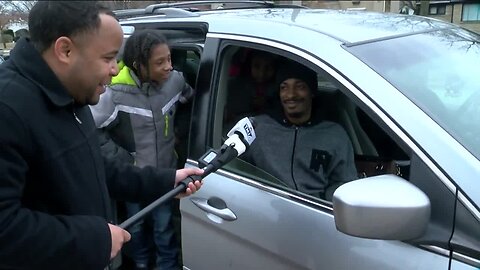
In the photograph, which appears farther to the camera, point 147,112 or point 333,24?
point 147,112

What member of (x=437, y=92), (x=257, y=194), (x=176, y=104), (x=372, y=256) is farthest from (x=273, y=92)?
(x=372, y=256)

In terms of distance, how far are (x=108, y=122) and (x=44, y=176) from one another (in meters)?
1.36

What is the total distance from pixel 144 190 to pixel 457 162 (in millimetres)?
1008

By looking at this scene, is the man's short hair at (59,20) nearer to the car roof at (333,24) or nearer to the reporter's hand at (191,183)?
the reporter's hand at (191,183)

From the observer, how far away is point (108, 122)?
8.91 ft

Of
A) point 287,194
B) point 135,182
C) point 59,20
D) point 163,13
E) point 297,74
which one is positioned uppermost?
point 59,20

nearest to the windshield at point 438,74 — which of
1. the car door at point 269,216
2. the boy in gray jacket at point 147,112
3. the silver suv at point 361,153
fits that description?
the silver suv at point 361,153

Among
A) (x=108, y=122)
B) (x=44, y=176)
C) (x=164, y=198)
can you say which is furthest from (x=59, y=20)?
(x=108, y=122)

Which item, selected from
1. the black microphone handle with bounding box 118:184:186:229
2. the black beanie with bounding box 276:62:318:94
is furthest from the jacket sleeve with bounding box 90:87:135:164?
the black microphone handle with bounding box 118:184:186:229

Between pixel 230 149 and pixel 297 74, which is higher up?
pixel 297 74

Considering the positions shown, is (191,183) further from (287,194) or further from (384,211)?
(384,211)

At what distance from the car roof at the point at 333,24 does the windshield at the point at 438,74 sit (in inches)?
2.8

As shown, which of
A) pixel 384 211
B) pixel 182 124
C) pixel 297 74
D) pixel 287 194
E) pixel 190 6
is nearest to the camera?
pixel 384 211

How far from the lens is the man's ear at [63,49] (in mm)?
1363
